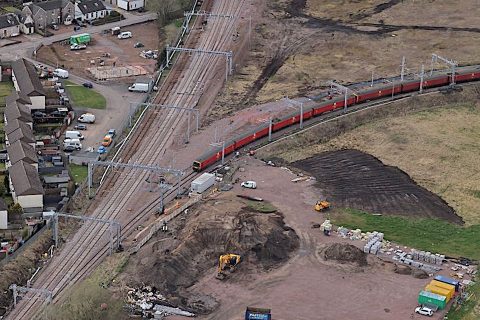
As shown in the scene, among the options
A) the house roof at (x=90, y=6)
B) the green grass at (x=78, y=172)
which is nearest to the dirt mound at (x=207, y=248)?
the green grass at (x=78, y=172)

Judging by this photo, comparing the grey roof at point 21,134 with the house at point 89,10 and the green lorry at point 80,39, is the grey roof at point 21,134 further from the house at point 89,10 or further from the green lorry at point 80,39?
the house at point 89,10

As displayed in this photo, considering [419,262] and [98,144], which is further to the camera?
[98,144]

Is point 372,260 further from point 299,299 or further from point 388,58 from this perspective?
point 388,58

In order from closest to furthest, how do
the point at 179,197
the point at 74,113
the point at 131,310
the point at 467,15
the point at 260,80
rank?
the point at 131,310, the point at 179,197, the point at 74,113, the point at 260,80, the point at 467,15

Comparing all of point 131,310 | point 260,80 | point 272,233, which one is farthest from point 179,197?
point 260,80

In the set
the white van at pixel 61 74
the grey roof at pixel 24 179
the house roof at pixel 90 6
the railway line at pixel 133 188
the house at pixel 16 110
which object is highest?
the house roof at pixel 90 6

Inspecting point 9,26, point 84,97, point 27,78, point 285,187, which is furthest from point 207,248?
point 9,26

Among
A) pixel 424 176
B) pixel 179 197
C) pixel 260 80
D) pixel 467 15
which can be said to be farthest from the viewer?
pixel 467 15
